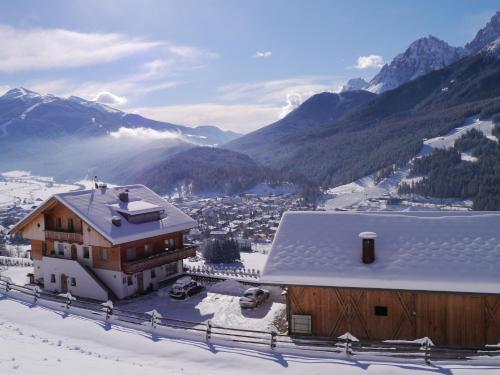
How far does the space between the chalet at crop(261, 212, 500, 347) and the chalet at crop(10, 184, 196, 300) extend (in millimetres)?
14452

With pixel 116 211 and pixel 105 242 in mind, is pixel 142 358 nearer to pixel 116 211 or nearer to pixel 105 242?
pixel 105 242

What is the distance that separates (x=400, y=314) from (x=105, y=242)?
2356cm

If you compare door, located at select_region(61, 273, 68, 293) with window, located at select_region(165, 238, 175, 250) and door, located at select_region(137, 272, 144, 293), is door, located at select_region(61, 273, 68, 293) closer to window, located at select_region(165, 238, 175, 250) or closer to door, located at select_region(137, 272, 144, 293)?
→ door, located at select_region(137, 272, 144, 293)

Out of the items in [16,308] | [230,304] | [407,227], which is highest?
[407,227]

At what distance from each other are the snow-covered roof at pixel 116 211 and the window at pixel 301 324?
16334 millimetres

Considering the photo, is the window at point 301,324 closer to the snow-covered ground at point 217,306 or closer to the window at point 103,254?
the snow-covered ground at point 217,306

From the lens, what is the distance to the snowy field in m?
16.9

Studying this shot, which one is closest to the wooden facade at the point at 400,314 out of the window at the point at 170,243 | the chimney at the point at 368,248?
the chimney at the point at 368,248

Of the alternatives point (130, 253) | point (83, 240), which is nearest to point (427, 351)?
point (130, 253)

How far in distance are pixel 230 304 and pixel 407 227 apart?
14.4 meters

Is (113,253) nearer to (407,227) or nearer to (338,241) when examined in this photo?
(338,241)

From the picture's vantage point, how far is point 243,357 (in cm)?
1997

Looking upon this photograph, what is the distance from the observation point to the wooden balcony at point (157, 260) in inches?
1475

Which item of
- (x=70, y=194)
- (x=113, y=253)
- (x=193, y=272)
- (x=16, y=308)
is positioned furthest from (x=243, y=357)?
(x=70, y=194)
